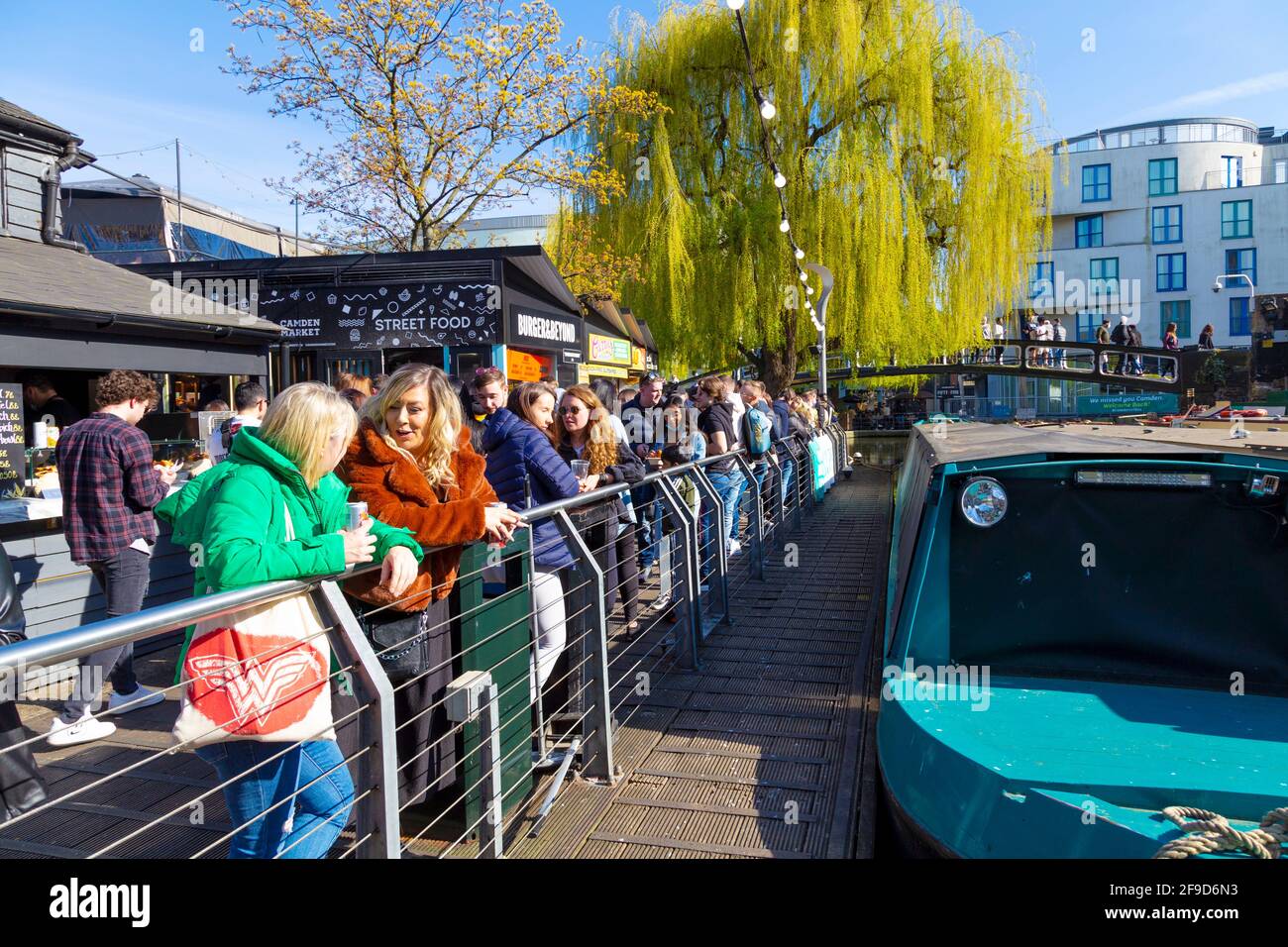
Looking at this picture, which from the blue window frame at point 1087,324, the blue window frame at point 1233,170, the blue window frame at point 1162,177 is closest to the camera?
the blue window frame at point 1087,324

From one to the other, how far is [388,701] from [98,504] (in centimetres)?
336

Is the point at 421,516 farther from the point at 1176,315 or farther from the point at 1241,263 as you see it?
the point at 1241,263

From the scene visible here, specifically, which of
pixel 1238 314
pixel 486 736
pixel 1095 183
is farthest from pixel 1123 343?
pixel 486 736

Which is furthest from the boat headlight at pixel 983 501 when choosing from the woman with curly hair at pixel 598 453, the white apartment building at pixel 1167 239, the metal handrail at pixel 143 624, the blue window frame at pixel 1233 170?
the blue window frame at pixel 1233 170

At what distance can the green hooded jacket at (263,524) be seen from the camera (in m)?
2.32

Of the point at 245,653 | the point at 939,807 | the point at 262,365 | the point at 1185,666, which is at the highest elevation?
the point at 262,365

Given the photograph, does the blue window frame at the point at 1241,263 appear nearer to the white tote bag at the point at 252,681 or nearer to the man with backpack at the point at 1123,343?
A: the man with backpack at the point at 1123,343

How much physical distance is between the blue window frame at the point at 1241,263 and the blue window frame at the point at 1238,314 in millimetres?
812

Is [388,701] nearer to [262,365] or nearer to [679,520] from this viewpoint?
[679,520]

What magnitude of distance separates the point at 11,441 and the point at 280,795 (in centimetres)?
729

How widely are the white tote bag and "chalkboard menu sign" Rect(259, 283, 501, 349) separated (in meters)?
12.3

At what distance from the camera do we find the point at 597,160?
749 inches
